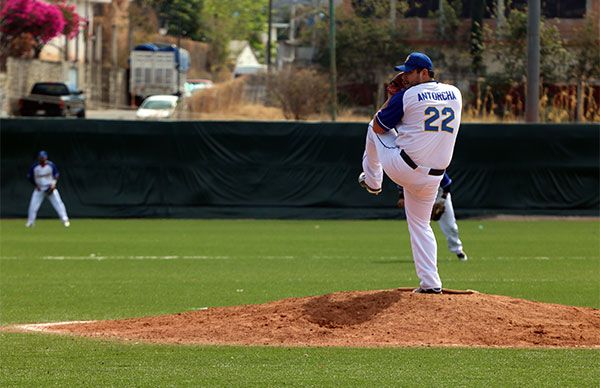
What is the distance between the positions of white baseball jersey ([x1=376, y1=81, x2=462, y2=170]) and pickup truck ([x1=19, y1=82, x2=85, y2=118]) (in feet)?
143

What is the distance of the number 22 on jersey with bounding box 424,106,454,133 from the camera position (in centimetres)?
1073

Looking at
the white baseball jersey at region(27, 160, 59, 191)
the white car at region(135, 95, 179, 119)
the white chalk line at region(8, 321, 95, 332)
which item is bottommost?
the white car at region(135, 95, 179, 119)

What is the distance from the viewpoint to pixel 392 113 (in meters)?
10.7

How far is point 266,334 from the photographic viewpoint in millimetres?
10422

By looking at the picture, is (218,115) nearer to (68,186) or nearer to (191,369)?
(68,186)

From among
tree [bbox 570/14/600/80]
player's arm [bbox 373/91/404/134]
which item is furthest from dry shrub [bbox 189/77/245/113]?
player's arm [bbox 373/91/404/134]

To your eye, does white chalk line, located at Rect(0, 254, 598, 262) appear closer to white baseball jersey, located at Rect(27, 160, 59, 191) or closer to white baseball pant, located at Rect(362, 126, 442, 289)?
white baseball jersey, located at Rect(27, 160, 59, 191)

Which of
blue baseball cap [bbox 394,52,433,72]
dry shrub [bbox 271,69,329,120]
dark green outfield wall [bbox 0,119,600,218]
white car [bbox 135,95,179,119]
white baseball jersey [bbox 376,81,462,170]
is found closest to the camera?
white baseball jersey [bbox 376,81,462,170]

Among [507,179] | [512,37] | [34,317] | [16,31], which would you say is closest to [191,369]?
[34,317]

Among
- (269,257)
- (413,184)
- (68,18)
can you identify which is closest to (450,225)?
(269,257)

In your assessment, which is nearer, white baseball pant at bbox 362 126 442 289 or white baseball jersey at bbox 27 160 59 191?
white baseball pant at bbox 362 126 442 289

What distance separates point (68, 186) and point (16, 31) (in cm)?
2808

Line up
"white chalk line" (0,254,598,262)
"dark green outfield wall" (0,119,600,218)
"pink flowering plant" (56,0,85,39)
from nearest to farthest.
Result: "white chalk line" (0,254,598,262) < "dark green outfield wall" (0,119,600,218) < "pink flowering plant" (56,0,85,39)

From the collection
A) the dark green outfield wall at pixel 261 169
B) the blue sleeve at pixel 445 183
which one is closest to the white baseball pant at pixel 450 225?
the blue sleeve at pixel 445 183
